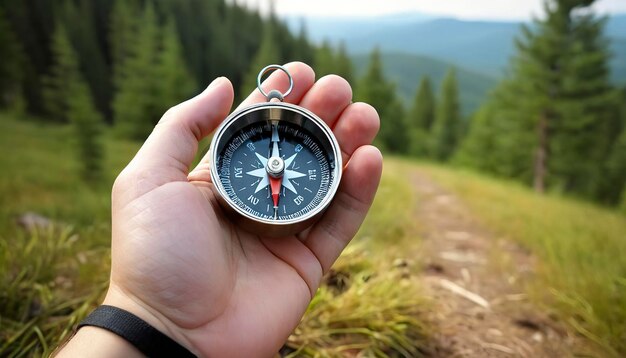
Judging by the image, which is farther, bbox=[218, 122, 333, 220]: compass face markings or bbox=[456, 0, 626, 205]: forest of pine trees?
bbox=[456, 0, 626, 205]: forest of pine trees

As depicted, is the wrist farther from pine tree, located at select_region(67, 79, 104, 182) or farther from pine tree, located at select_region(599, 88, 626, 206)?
pine tree, located at select_region(599, 88, 626, 206)

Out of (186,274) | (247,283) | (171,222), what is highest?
(171,222)

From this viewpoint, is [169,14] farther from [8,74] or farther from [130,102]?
[130,102]

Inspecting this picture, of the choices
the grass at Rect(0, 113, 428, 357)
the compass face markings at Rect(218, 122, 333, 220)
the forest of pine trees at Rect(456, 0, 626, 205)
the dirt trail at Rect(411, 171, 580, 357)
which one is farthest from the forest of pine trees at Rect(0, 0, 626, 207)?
the compass face markings at Rect(218, 122, 333, 220)

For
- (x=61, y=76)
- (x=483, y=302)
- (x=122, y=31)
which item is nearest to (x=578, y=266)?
(x=483, y=302)

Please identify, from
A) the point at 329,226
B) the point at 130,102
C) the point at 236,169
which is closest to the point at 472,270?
the point at 329,226

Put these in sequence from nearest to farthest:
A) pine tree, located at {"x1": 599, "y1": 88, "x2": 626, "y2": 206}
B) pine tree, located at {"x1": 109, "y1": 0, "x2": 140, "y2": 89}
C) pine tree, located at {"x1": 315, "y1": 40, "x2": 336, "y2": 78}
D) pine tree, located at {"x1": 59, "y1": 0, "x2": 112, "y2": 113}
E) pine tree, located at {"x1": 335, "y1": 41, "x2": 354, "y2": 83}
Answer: pine tree, located at {"x1": 599, "y1": 88, "x2": 626, "y2": 206}
pine tree, located at {"x1": 109, "y1": 0, "x2": 140, "y2": 89}
pine tree, located at {"x1": 315, "y1": 40, "x2": 336, "y2": 78}
pine tree, located at {"x1": 335, "y1": 41, "x2": 354, "y2": 83}
pine tree, located at {"x1": 59, "y1": 0, "x2": 112, "y2": 113}
